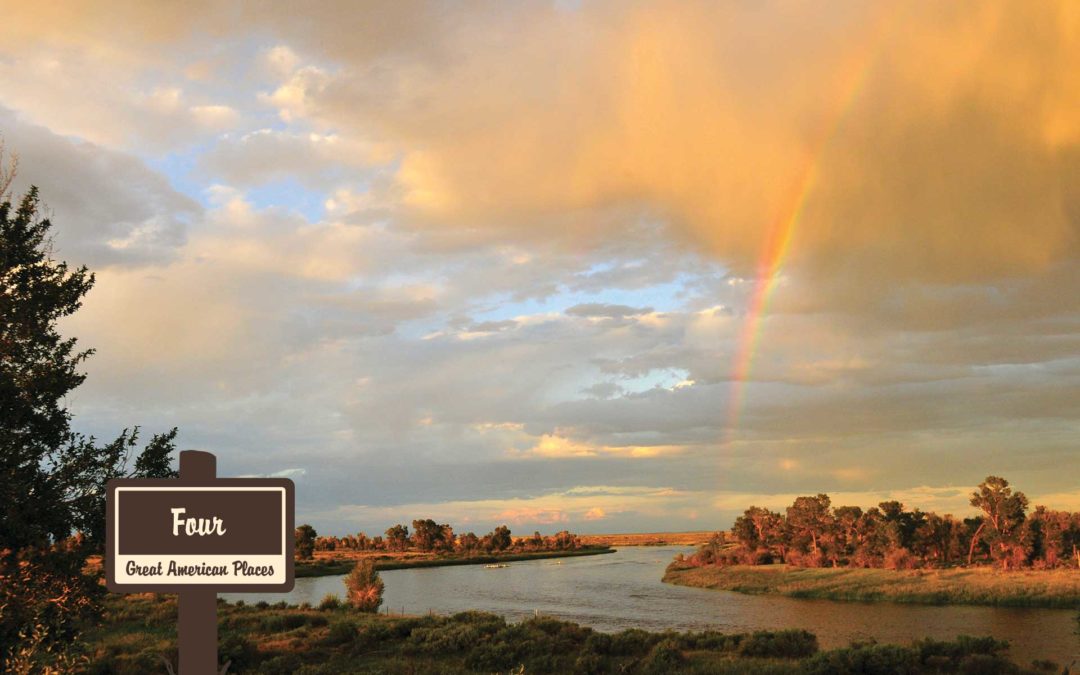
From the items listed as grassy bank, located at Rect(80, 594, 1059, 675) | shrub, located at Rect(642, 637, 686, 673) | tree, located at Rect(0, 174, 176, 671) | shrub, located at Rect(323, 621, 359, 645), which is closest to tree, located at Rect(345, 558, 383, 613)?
grassy bank, located at Rect(80, 594, 1059, 675)

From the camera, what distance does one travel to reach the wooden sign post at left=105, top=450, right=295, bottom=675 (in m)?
4.82

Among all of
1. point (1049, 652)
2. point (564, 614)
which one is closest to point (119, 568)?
point (1049, 652)

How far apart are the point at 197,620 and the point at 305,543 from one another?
162616 mm

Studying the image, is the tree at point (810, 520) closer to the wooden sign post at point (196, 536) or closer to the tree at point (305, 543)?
the tree at point (305, 543)

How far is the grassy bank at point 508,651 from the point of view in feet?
103

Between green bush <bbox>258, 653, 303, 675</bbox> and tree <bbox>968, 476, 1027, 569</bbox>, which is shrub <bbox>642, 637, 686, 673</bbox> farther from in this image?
tree <bbox>968, 476, 1027, 569</bbox>

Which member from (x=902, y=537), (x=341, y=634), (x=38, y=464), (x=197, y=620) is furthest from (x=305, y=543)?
(x=197, y=620)

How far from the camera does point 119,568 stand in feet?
15.9

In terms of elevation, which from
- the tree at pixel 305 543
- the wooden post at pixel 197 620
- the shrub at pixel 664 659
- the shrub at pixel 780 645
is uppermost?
the wooden post at pixel 197 620

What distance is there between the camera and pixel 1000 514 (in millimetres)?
99062

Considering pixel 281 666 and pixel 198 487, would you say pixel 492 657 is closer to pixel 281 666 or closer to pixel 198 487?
pixel 281 666

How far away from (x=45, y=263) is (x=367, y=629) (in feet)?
86.0

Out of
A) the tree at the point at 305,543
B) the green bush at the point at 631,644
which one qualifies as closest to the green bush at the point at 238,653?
the green bush at the point at 631,644

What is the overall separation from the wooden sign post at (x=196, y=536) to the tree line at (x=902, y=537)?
109 meters
